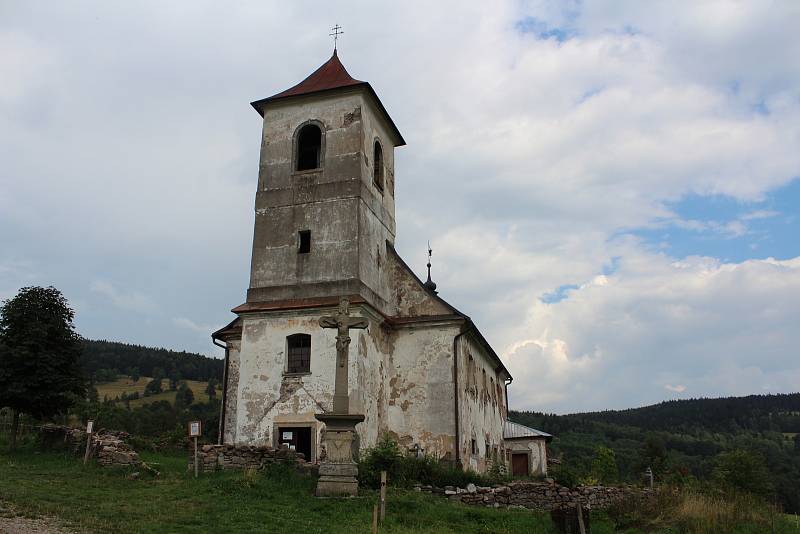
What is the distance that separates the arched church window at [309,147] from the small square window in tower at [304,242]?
255 centimetres

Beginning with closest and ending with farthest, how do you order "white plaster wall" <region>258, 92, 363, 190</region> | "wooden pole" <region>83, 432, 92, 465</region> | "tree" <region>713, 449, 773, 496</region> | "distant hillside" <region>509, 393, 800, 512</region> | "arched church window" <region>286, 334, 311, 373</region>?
"wooden pole" <region>83, 432, 92, 465</region>
"arched church window" <region>286, 334, 311, 373</region>
"white plaster wall" <region>258, 92, 363, 190</region>
"tree" <region>713, 449, 773, 496</region>
"distant hillside" <region>509, 393, 800, 512</region>

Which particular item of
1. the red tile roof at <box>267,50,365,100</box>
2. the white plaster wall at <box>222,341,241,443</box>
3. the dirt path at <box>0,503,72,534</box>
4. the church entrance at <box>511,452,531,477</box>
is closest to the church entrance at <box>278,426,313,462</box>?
the white plaster wall at <box>222,341,241,443</box>

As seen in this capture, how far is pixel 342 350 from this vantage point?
1553cm

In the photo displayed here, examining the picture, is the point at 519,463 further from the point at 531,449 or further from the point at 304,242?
the point at 304,242

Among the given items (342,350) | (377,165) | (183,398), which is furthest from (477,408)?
(183,398)

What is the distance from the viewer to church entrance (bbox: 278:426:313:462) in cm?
1984

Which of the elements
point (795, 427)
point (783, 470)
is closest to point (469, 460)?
point (783, 470)

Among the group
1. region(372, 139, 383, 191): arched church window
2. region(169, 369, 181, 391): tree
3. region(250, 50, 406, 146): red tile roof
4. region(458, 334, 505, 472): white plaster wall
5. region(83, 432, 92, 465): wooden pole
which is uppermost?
region(250, 50, 406, 146): red tile roof

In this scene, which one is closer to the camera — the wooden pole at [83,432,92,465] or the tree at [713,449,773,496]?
the wooden pole at [83,432,92,465]

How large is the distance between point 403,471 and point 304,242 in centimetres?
848

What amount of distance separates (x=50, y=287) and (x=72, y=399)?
12.5 ft

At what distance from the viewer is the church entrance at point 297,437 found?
19844 mm

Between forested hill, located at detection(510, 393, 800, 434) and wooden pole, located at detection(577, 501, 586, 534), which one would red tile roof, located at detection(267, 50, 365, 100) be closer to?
wooden pole, located at detection(577, 501, 586, 534)

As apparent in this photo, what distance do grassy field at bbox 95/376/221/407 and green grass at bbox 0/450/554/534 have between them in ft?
171
